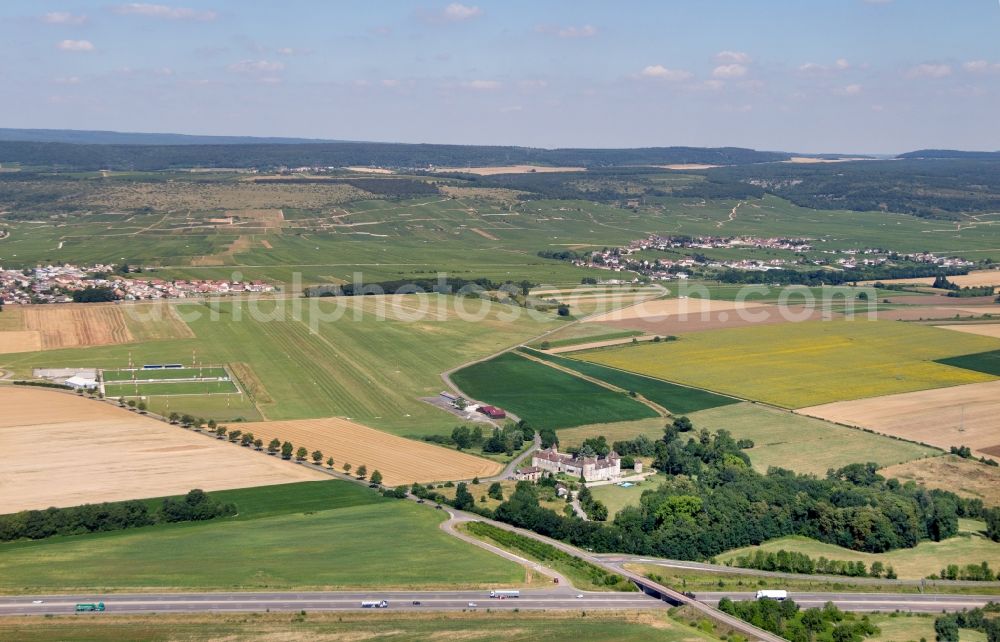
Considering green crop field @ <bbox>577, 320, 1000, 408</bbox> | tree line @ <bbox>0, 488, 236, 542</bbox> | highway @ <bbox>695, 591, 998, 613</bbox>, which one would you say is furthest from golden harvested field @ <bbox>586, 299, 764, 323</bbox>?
highway @ <bbox>695, 591, 998, 613</bbox>

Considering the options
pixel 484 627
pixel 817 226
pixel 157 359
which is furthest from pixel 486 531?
pixel 817 226

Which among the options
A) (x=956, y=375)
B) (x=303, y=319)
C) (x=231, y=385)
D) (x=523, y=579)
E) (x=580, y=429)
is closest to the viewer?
(x=523, y=579)

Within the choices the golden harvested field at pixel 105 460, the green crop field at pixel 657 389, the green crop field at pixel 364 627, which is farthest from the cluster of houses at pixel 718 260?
the green crop field at pixel 364 627

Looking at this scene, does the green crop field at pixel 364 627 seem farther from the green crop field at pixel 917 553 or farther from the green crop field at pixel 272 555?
the green crop field at pixel 917 553

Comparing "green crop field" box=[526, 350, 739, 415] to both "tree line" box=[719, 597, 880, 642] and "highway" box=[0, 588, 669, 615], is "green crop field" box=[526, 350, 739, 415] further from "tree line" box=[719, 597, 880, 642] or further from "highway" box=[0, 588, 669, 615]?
"highway" box=[0, 588, 669, 615]

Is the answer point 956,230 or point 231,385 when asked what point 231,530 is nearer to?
point 231,385

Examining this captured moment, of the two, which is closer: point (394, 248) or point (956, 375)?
point (956, 375)
